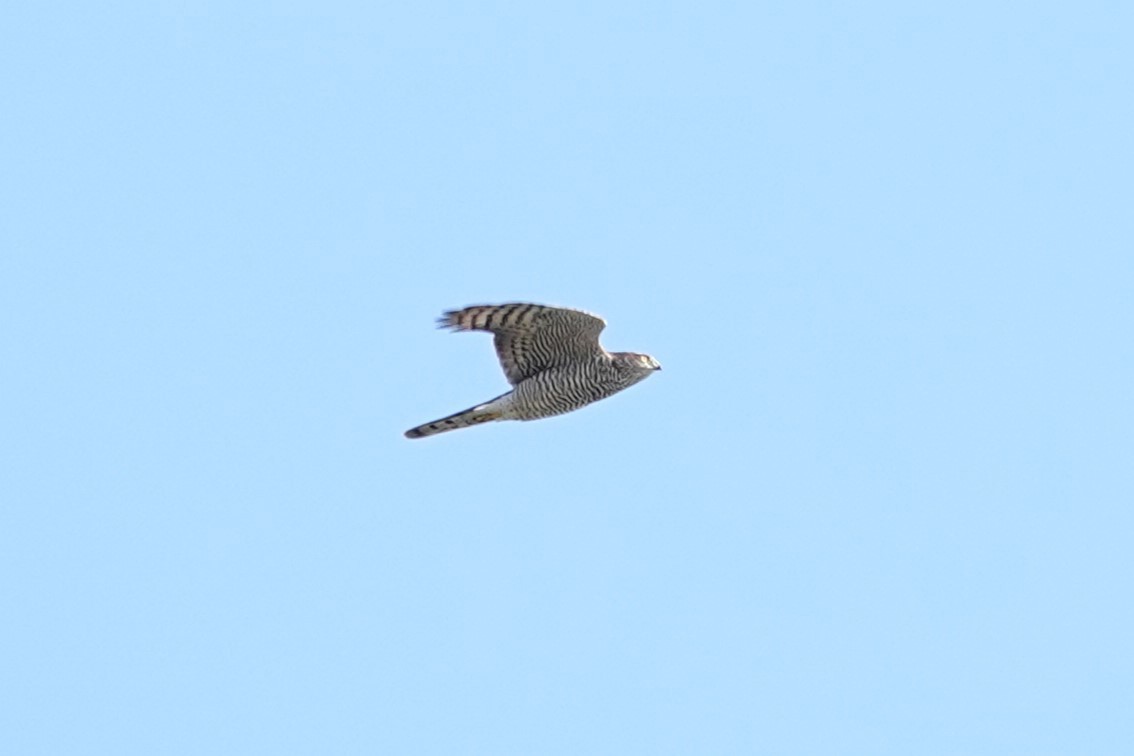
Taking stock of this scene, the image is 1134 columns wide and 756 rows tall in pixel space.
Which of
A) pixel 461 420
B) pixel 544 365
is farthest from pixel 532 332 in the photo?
pixel 461 420

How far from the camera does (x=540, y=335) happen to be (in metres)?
30.8

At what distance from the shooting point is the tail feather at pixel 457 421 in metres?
31.4

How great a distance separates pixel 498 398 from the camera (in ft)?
103

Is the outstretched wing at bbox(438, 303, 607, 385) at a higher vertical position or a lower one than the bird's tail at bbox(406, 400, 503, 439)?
higher

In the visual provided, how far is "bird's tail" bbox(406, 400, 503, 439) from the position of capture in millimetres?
31359

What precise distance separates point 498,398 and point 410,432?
1062mm

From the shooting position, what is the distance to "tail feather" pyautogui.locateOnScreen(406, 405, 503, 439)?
3138 centimetres

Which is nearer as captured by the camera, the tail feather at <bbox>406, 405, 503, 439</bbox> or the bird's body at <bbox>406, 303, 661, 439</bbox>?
the bird's body at <bbox>406, 303, 661, 439</bbox>

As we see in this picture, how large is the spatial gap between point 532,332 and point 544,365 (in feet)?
1.75

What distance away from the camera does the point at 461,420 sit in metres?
31.5

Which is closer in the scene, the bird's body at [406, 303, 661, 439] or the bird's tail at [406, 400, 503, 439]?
the bird's body at [406, 303, 661, 439]

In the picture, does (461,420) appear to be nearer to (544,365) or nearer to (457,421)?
(457,421)

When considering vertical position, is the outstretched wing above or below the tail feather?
above

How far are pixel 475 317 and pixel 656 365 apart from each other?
7.50 feet
